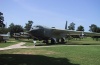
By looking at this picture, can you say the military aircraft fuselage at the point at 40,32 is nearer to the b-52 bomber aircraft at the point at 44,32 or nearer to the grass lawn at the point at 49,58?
the b-52 bomber aircraft at the point at 44,32

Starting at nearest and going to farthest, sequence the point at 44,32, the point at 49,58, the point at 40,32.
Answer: the point at 49,58 → the point at 40,32 → the point at 44,32

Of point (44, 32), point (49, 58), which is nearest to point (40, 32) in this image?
point (44, 32)

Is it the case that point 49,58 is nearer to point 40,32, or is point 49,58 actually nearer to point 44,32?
point 40,32

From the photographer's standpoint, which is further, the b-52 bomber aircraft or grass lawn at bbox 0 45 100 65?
the b-52 bomber aircraft

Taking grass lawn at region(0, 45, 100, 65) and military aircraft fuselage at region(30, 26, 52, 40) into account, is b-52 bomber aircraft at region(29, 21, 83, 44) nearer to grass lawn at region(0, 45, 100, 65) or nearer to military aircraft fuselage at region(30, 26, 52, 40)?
military aircraft fuselage at region(30, 26, 52, 40)

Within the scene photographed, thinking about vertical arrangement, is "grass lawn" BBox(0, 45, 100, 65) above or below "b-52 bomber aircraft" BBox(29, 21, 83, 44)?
below

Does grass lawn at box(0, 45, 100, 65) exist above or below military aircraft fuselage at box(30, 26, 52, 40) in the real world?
below

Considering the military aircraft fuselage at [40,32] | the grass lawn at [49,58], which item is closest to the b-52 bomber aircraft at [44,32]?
the military aircraft fuselage at [40,32]

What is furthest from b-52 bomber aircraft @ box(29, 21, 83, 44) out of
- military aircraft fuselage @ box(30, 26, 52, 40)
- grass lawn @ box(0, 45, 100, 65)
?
grass lawn @ box(0, 45, 100, 65)

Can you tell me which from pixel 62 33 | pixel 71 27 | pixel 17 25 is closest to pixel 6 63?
pixel 62 33

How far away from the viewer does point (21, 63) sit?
1466 centimetres

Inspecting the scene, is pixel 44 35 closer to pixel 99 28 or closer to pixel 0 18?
pixel 0 18

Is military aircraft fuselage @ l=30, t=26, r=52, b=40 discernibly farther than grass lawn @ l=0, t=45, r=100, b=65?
Yes

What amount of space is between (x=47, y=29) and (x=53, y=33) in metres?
2.89
